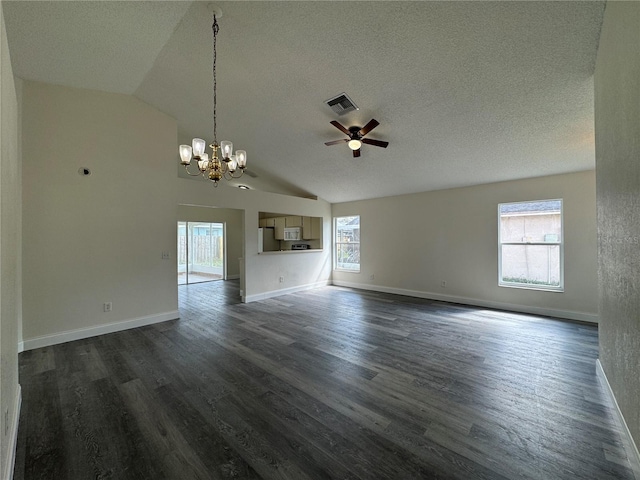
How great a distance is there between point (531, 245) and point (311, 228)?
5109mm

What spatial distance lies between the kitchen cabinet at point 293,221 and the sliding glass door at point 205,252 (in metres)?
2.36

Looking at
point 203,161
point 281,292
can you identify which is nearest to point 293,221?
point 281,292

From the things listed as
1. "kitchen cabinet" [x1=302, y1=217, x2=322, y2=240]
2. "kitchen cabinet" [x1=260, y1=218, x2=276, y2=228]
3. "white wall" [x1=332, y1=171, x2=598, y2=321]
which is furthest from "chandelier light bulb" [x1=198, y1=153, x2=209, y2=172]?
"kitchen cabinet" [x1=260, y1=218, x2=276, y2=228]

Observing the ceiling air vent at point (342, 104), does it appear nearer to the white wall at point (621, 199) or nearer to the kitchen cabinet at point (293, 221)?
the white wall at point (621, 199)

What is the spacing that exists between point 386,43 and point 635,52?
1.83m

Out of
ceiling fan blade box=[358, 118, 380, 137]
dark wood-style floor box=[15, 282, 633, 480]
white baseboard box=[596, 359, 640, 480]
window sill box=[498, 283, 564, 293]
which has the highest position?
ceiling fan blade box=[358, 118, 380, 137]

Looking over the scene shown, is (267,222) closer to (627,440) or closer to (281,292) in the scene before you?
(281,292)

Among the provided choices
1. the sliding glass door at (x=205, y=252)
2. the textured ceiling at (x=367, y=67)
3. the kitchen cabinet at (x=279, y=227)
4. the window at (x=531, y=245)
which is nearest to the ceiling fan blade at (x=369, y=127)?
the textured ceiling at (x=367, y=67)

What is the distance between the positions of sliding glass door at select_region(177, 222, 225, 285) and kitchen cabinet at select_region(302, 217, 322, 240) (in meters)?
2.91

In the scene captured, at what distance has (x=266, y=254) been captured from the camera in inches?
244

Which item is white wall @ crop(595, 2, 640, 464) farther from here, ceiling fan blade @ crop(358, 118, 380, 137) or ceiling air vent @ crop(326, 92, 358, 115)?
ceiling air vent @ crop(326, 92, 358, 115)

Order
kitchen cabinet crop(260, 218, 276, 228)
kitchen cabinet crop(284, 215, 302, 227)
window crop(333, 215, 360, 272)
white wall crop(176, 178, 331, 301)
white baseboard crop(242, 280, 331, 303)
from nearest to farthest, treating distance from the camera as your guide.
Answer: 1. white wall crop(176, 178, 331, 301)
2. white baseboard crop(242, 280, 331, 303)
3. window crop(333, 215, 360, 272)
4. kitchen cabinet crop(284, 215, 302, 227)
5. kitchen cabinet crop(260, 218, 276, 228)

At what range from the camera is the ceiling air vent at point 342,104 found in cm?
344

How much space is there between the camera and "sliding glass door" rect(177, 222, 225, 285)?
8617 millimetres
